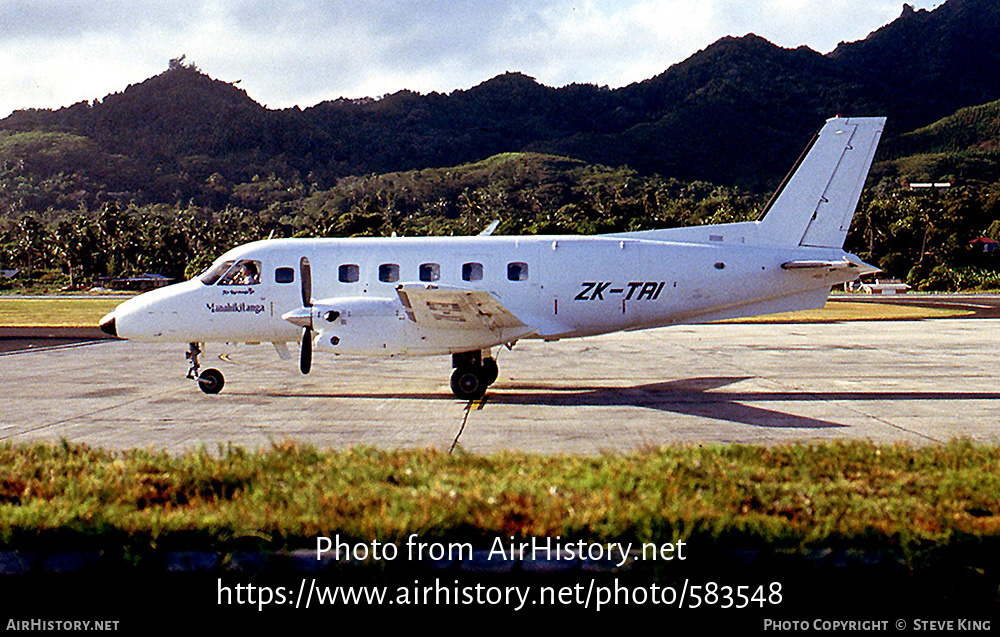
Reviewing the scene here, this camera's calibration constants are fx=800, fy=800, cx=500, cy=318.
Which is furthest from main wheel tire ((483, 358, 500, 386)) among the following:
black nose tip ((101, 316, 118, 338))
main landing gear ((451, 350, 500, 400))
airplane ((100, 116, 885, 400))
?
black nose tip ((101, 316, 118, 338))

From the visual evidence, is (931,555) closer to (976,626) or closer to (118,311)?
(976,626)

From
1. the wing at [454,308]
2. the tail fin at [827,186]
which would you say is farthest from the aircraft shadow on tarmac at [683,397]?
the tail fin at [827,186]

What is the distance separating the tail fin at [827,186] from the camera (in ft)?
55.9

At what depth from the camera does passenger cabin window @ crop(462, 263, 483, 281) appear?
16.9 m

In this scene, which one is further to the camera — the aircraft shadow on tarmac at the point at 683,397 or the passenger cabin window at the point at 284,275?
the passenger cabin window at the point at 284,275

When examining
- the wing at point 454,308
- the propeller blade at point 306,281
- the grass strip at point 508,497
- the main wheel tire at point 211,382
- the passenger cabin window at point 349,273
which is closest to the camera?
the grass strip at point 508,497

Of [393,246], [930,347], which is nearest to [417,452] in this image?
[393,246]

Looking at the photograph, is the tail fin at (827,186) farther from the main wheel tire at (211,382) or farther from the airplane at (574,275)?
the main wheel tire at (211,382)

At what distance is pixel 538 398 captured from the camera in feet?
53.4

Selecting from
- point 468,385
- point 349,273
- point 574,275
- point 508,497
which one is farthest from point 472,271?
point 508,497

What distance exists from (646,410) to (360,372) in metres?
9.12

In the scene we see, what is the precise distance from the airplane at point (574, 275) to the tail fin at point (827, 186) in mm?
22

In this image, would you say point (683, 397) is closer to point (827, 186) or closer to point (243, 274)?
point (827, 186)

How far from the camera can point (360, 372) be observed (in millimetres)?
20953
